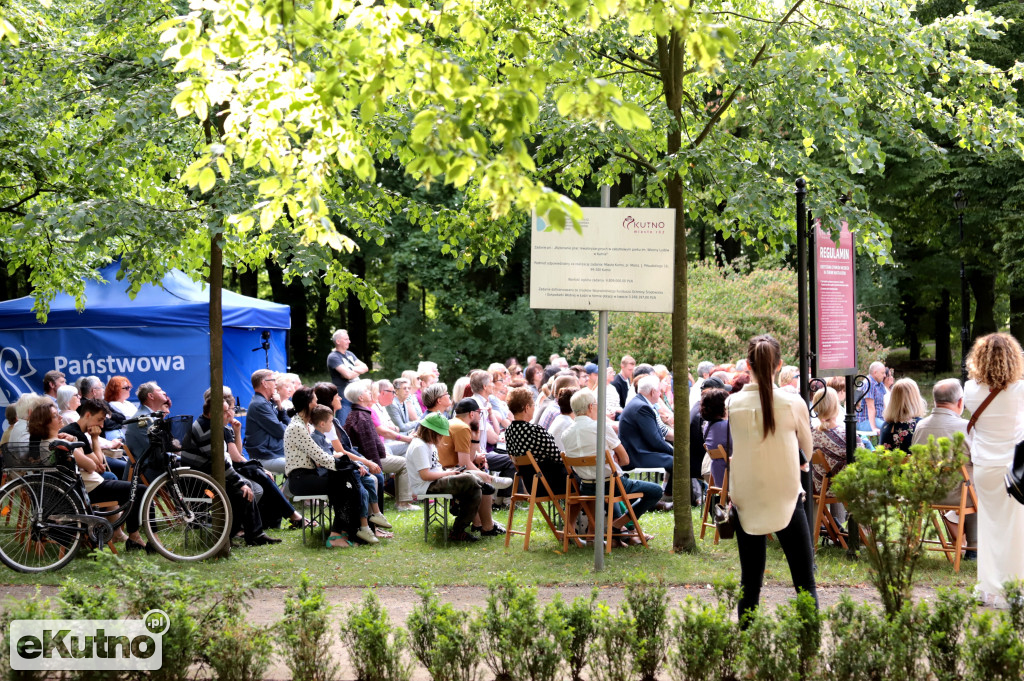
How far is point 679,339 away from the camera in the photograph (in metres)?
8.50

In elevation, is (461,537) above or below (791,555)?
below

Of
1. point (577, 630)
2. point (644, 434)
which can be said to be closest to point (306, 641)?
point (577, 630)

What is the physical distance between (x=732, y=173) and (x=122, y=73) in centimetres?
527

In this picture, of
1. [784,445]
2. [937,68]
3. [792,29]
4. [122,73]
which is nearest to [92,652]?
[784,445]

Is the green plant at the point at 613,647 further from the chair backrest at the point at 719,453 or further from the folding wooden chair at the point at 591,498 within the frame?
the chair backrest at the point at 719,453

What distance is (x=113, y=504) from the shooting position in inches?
343

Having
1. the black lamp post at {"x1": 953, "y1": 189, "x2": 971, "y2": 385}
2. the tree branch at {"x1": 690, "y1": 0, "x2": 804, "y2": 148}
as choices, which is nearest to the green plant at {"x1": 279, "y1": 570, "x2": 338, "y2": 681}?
the tree branch at {"x1": 690, "y1": 0, "x2": 804, "y2": 148}

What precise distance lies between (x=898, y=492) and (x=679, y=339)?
147 inches

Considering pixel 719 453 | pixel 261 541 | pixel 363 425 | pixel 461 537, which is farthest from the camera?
pixel 363 425

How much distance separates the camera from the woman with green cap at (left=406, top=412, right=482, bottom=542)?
9.39 meters

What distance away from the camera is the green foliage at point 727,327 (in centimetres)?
1883

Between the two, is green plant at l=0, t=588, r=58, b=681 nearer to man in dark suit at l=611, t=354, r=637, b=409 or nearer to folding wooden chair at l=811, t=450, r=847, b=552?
folding wooden chair at l=811, t=450, r=847, b=552

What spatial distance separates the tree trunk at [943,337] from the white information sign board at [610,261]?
2766cm

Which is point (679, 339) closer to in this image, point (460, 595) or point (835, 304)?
point (835, 304)
